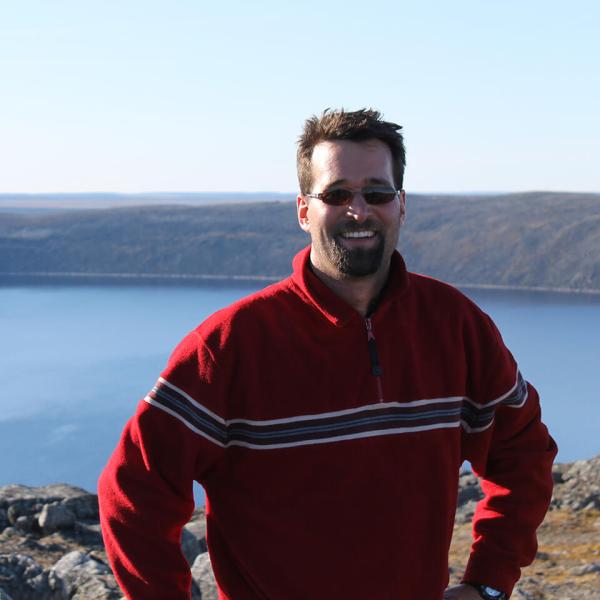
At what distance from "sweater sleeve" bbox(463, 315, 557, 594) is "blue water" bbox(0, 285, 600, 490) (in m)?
18.4

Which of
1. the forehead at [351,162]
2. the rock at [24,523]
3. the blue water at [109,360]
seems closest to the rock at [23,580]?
the rock at [24,523]

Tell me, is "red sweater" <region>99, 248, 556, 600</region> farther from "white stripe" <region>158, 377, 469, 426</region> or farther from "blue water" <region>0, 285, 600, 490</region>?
"blue water" <region>0, 285, 600, 490</region>

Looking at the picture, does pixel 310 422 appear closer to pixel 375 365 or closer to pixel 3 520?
pixel 375 365

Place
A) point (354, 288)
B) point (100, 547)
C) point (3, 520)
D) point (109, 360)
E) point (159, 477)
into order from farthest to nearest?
point (109, 360), point (3, 520), point (100, 547), point (354, 288), point (159, 477)

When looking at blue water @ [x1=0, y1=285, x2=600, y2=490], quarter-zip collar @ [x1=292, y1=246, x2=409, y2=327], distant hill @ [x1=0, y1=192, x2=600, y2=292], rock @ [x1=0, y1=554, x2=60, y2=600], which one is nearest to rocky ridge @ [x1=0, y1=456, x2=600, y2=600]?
rock @ [x1=0, y1=554, x2=60, y2=600]

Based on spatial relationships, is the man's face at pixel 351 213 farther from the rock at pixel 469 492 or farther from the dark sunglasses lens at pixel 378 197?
the rock at pixel 469 492

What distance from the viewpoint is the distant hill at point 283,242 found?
204ft

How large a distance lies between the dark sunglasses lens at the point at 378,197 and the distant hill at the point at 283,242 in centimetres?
5769

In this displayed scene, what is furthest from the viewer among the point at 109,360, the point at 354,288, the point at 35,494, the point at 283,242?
the point at 283,242

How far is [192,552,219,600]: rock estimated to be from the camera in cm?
374

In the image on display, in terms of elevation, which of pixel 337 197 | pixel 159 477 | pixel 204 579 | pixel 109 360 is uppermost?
pixel 337 197

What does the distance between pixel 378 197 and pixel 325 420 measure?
446 millimetres

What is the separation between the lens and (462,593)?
1952 millimetres

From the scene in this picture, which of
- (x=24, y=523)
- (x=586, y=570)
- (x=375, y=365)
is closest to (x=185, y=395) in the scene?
(x=375, y=365)
